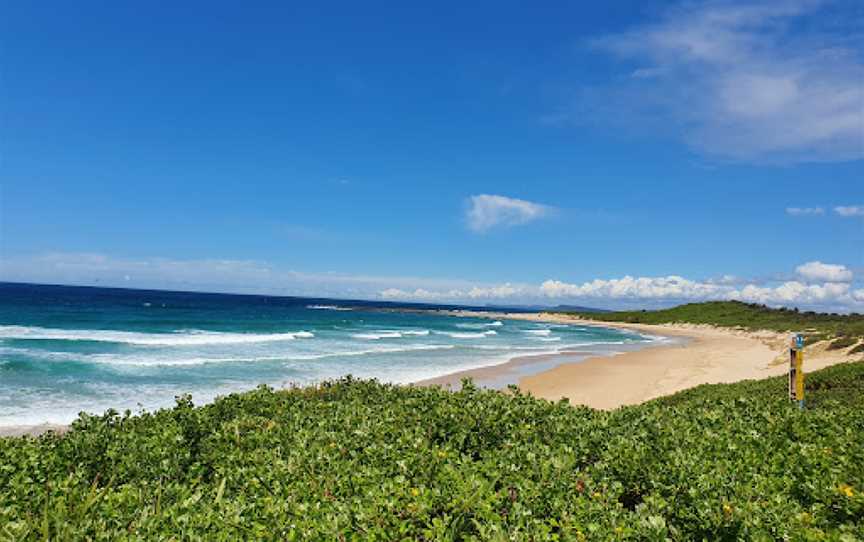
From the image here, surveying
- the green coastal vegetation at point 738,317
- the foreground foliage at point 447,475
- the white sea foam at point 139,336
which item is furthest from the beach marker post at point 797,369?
the green coastal vegetation at point 738,317

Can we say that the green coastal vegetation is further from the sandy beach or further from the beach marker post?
the beach marker post

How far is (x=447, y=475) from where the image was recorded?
14.9 ft

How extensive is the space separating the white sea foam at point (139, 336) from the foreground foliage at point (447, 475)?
38537 millimetres

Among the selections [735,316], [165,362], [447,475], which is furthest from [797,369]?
[735,316]

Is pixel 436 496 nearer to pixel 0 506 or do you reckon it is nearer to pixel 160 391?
pixel 0 506

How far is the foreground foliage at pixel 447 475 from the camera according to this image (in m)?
3.74

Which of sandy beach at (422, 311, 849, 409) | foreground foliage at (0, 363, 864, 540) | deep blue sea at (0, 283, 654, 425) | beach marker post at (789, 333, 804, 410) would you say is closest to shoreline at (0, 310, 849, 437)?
sandy beach at (422, 311, 849, 409)

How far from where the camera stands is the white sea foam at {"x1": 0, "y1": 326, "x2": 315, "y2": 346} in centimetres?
4103

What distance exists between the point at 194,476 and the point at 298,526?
9.48 ft

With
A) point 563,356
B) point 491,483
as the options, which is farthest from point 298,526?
point 563,356

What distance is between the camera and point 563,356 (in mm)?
41469

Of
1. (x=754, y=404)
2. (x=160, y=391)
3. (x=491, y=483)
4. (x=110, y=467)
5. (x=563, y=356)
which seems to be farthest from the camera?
(x=563, y=356)

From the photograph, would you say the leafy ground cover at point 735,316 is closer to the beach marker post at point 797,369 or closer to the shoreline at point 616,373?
the shoreline at point 616,373

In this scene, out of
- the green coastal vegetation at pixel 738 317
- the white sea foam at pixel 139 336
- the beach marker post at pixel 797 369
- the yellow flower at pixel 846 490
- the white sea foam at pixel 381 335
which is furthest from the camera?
the green coastal vegetation at pixel 738 317
